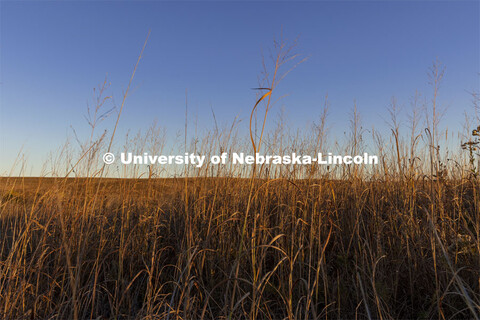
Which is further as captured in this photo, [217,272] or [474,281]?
[217,272]

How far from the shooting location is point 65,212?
Result: 222 centimetres

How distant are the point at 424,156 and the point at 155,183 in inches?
103

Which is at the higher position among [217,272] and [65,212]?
[65,212]

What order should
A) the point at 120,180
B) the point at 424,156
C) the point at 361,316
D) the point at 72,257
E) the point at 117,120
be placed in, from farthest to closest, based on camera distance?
the point at 424,156, the point at 120,180, the point at 72,257, the point at 117,120, the point at 361,316

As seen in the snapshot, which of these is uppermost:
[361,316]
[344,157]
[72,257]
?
[344,157]

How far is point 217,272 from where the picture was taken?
1601 millimetres

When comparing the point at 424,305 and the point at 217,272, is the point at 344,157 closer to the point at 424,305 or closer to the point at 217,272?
the point at 424,305

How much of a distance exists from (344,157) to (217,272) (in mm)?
1759

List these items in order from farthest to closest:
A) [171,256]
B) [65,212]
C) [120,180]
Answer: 1. [120,180]
2. [65,212]
3. [171,256]

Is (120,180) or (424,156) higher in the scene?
(424,156)

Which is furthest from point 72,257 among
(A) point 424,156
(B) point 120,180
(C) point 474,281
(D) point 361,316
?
(A) point 424,156

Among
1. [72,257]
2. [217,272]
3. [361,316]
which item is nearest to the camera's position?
[361,316]

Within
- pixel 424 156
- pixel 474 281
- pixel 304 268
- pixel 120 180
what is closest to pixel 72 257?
pixel 120 180

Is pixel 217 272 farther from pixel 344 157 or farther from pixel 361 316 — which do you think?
pixel 344 157
